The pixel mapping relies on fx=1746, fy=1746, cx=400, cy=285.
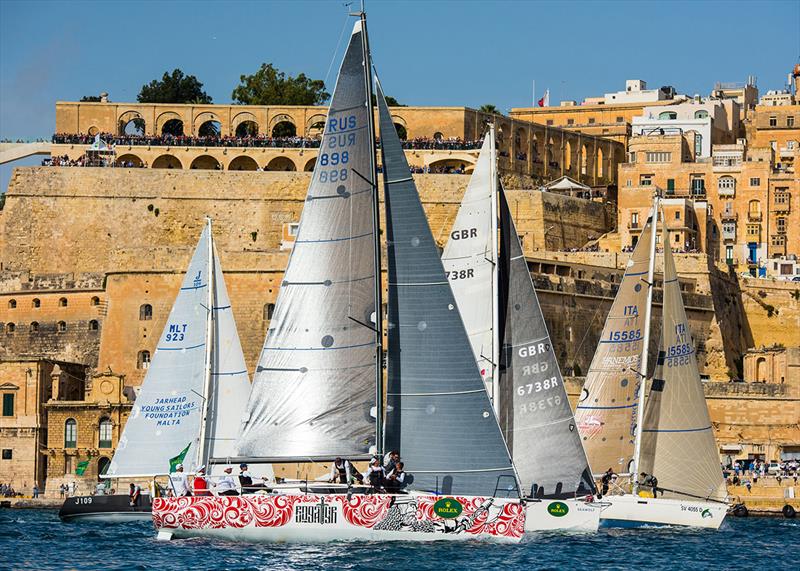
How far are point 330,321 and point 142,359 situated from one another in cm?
2891

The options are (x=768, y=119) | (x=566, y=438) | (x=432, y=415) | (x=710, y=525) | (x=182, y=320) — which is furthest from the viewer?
(x=768, y=119)

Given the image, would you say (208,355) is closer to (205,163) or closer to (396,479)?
(396,479)

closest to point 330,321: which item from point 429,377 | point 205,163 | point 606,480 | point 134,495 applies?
point 429,377

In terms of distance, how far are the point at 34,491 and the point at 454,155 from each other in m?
25.3

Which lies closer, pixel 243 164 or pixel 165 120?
pixel 243 164

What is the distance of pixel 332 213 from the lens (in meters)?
29.4

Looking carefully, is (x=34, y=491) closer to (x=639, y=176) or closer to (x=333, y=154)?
(x=333, y=154)

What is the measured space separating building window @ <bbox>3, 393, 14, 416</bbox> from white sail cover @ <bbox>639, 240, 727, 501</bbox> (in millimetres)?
23447

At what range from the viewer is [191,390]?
40688 mm

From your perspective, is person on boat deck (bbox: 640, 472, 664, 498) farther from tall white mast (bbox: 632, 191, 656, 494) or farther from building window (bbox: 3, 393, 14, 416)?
building window (bbox: 3, 393, 14, 416)

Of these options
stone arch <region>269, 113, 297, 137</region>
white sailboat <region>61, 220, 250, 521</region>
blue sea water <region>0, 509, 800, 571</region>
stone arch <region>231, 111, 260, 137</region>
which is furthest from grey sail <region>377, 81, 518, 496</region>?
stone arch <region>269, 113, 297, 137</region>

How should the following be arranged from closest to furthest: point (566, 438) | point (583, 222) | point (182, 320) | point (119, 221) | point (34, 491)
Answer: point (566, 438)
point (182, 320)
point (34, 491)
point (119, 221)
point (583, 222)

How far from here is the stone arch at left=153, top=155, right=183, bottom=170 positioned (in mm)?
70438

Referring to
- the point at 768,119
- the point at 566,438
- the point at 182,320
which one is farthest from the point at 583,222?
the point at 566,438
